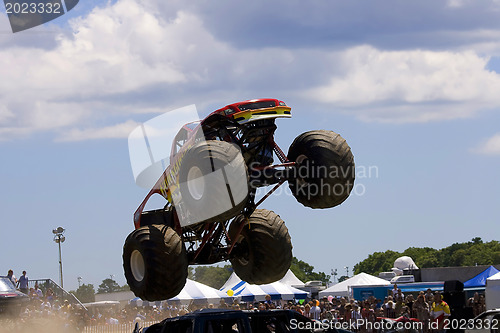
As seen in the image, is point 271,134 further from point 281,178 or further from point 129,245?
point 129,245

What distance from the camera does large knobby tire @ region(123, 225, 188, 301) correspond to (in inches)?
566

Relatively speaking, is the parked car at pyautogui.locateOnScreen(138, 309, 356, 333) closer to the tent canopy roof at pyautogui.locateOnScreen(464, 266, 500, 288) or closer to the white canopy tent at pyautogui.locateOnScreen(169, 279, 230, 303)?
the tent canopy roof at pyautogui.locateOnScreen(464, 266, 500, 288)

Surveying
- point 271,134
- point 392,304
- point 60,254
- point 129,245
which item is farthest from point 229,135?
point 60,254

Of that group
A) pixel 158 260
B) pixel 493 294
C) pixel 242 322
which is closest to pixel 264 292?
pixel 493 294

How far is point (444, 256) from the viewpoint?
100m

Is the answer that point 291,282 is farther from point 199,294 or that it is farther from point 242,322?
point 242,322

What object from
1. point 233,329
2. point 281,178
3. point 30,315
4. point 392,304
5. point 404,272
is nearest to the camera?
point 233,329

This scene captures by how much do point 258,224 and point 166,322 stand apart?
345 centimetres

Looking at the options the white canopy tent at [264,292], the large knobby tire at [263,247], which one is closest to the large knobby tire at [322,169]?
the large knobby tire at [263,247]

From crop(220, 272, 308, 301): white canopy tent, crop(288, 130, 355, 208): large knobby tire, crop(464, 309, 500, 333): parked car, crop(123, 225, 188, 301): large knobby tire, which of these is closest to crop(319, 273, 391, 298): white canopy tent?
crop(220, 272, 308, 301): white canopy tent

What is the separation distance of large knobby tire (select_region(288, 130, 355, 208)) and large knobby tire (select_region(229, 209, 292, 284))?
1643mm

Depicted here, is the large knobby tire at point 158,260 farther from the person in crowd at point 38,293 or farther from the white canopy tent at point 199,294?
the white canopy tent at point 199,294

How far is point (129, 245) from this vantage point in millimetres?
14945

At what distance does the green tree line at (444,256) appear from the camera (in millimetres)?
90931
